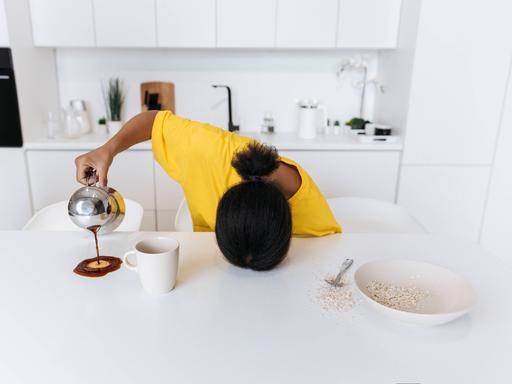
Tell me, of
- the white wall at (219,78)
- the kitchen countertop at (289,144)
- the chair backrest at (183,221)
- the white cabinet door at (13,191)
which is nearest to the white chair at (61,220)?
the chair backrest at (183,221)

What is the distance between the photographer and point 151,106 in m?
2.77

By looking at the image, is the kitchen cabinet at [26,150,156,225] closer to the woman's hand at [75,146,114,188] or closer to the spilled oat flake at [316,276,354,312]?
the woman's hand at [75,146,114,188]

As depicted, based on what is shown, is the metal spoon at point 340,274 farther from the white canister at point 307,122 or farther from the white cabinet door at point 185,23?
the white cabinet door at point 185,23

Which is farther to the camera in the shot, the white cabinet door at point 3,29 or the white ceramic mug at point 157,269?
the white cabinet door at point 3,29

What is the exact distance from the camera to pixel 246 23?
2.53 meters

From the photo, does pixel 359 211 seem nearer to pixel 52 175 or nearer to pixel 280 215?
→ pixel 280 215

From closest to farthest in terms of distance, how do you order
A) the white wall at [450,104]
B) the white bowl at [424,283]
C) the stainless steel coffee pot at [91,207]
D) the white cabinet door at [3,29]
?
the white bowl at [424,283]
the stainless steel coffee pot at [91,207]
the white cabinet door at [3,29]
the white wall at [450,104]

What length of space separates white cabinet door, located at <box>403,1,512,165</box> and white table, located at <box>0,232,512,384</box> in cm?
154

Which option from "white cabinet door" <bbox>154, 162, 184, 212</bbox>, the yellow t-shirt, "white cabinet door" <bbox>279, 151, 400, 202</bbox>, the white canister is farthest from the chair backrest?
the white canister

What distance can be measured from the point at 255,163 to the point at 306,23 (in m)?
1.76

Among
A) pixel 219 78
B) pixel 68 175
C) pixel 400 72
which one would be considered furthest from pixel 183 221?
pixel 400 72

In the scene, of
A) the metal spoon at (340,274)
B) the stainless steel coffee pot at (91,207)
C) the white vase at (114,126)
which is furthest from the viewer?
the white vase at (114,126)

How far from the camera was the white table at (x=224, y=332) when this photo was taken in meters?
0.74

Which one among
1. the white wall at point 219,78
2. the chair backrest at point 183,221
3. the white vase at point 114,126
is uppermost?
the white wall at point 219,78
